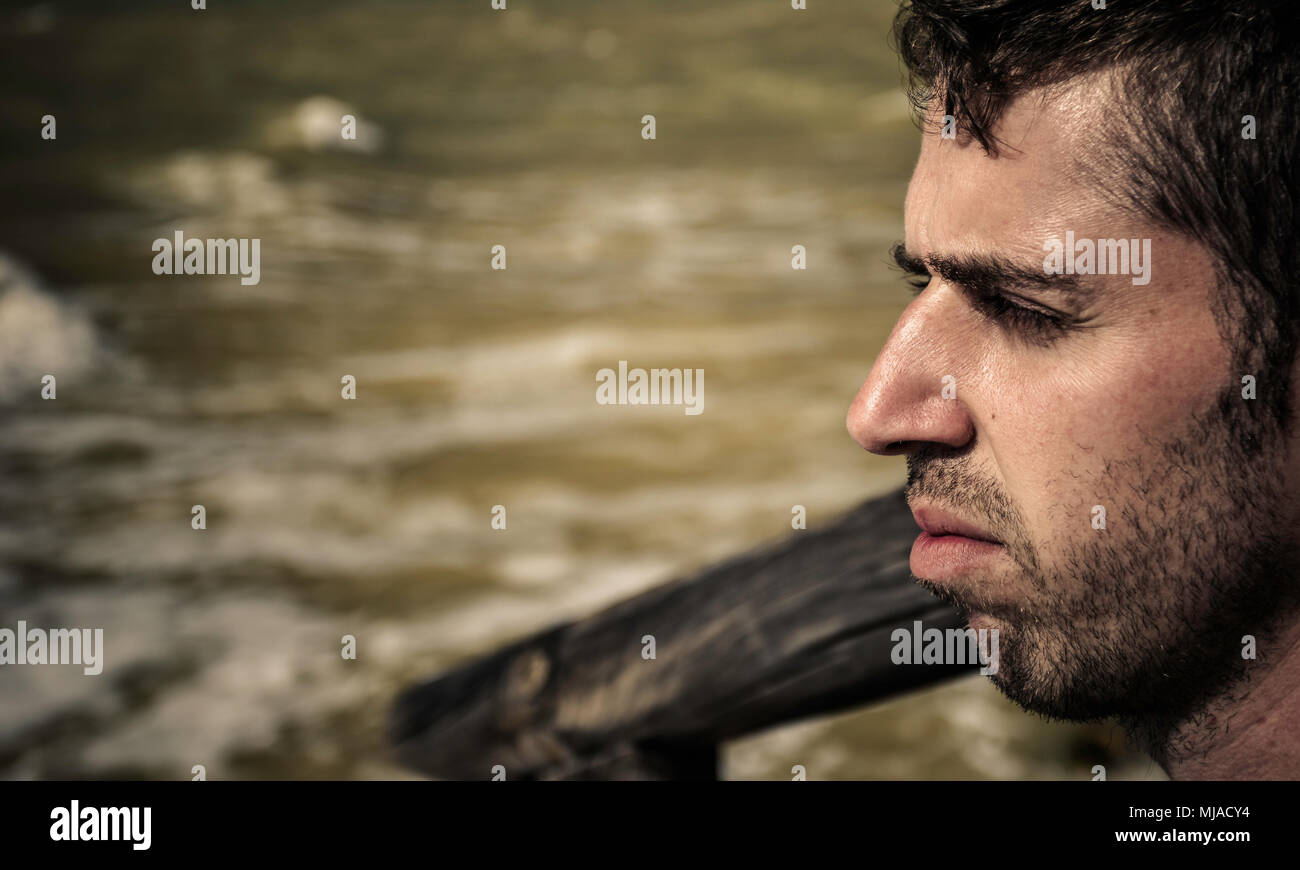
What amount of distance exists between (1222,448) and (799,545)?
840mm

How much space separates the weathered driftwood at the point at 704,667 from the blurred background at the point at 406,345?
27.9 inches

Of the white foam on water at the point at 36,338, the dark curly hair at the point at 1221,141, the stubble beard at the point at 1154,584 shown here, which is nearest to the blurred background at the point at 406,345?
the white foam on water at the point at 36,338

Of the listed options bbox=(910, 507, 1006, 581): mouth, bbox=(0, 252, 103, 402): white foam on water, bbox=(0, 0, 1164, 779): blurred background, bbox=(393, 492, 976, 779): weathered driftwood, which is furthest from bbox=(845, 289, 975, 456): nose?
bbox=(0, 252, 103, 402): white foam on water

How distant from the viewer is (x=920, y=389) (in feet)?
4.58

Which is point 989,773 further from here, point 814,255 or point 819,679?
point 814,255

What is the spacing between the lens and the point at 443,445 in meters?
8.00

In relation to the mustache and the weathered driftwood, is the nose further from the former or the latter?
the weathered driftwood

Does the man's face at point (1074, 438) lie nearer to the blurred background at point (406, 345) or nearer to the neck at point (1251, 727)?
the neck at point (1251, 727)

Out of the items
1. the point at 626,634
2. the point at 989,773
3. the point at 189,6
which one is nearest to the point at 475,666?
the point at 626,634

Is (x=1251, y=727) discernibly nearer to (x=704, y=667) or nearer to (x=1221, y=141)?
(x=1221, y=141)

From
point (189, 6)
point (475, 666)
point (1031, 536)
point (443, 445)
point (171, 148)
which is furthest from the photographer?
point (189, 6)

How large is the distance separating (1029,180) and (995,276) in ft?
0.38

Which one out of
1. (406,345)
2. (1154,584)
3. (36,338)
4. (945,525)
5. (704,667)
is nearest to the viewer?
(1154,584)

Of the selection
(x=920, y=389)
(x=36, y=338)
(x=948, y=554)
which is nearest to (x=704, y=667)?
(x=948, y=554)
